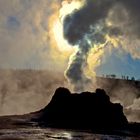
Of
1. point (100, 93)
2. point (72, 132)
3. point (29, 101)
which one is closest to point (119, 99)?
point (29, 101)

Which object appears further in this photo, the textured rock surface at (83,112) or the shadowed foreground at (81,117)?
the textured rock surface at (83,112)

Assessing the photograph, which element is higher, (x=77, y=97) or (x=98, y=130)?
(x=77, y=97)

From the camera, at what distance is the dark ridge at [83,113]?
6156 cm

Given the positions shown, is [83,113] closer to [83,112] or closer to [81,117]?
[83,112]

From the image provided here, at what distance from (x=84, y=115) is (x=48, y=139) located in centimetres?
1429

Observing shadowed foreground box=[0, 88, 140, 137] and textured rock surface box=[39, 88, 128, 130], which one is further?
textured rock surface box=[39, 88, 128, 130]

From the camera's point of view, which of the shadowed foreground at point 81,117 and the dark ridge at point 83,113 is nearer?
the shadowed foreground at point 81,117

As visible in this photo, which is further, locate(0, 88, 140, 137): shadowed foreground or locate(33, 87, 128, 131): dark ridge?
locate(33, 87, 128, 131): dark ridge

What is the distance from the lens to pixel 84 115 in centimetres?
6231

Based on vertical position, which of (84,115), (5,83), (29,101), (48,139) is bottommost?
(48,139)

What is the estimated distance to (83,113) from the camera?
62562mm

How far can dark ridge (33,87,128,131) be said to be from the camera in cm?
6156

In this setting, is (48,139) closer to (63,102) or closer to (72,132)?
(72,132)

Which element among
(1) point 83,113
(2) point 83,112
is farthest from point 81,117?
(2) point 83,112
